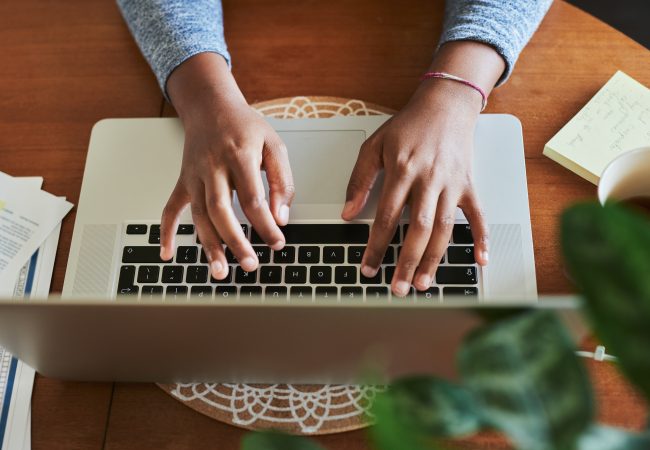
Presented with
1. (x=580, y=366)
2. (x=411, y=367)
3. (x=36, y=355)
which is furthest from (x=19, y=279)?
(x=580, y=366)

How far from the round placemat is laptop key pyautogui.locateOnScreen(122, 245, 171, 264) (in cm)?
15

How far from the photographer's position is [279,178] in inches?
27.6

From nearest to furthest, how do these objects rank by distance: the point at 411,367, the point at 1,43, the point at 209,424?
the point at 411,367 < the point at 209,424 < the point at 1,43

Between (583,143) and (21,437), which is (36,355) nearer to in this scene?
(21,437)

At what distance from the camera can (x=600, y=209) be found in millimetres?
246

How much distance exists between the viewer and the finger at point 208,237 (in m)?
0.65

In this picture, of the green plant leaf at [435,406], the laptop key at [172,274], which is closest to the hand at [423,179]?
the laptop key at [172,274]

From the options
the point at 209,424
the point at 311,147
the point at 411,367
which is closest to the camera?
the point at 411,367

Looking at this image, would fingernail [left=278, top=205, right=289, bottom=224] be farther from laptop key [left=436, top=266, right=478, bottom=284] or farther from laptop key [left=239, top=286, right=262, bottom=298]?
laptop key [left=436, top=266, right=478, bottom=284]

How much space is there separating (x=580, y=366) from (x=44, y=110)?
0.79m

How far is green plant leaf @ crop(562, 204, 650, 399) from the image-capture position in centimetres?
24

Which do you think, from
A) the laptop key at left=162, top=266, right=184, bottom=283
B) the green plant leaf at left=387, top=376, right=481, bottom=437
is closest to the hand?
the laptop key at left=162, top=266, right=184, bottom=283

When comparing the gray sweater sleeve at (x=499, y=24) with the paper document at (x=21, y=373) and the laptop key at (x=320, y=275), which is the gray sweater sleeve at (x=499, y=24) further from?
the paper document at (x=21, y=373)

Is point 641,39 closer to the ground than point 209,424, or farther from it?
farther from it
